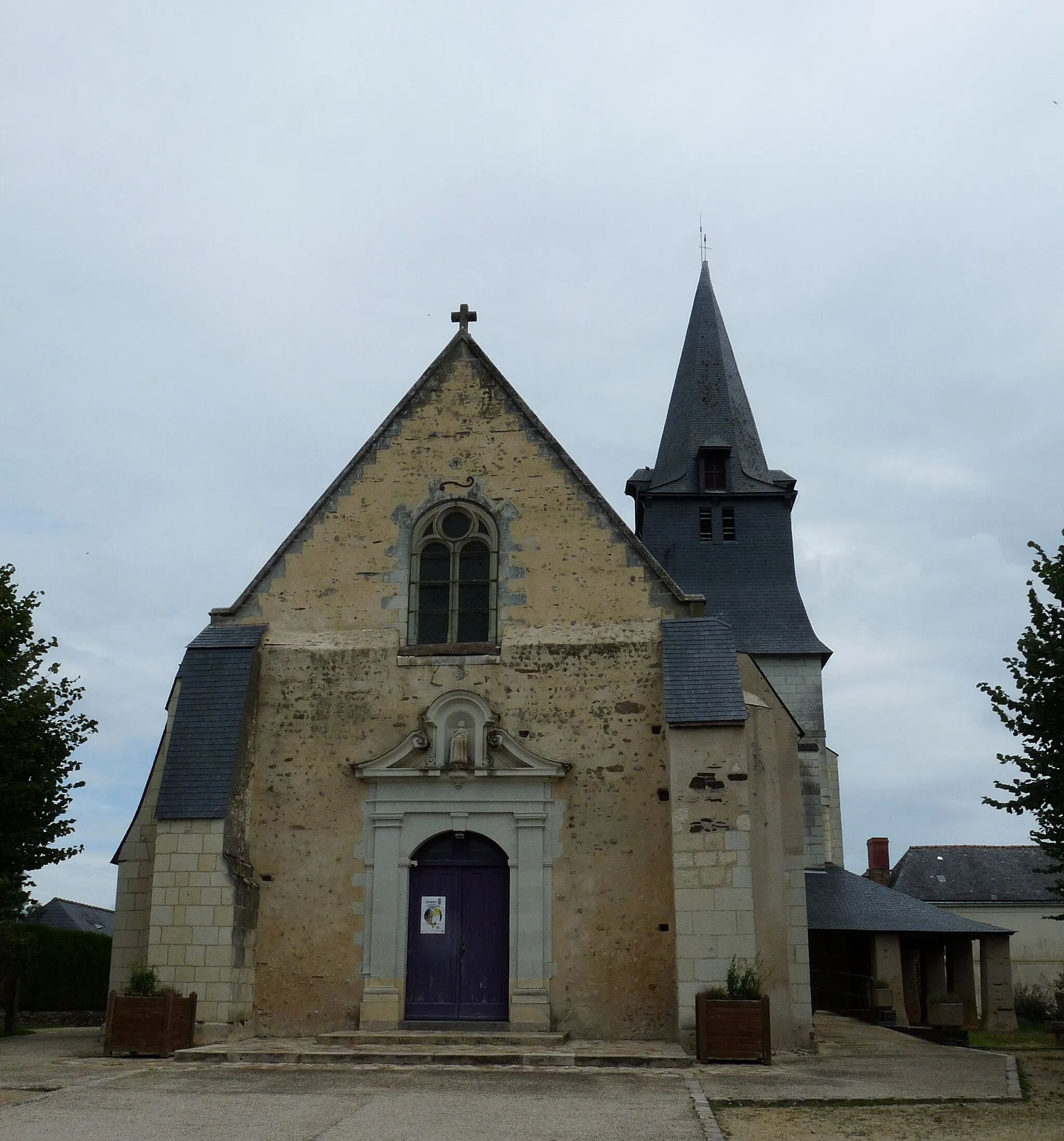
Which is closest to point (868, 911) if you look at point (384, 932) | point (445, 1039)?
point (384, 932)

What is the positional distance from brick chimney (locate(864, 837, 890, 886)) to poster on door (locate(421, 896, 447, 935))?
25.5 metres

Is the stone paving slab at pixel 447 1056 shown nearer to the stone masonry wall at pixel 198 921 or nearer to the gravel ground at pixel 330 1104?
the gravel ground at pixel 330 1104

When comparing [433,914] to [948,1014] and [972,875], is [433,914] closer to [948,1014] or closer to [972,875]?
[948,1014]

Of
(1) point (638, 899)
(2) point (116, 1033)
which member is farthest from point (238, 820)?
(1) point (638, 899)

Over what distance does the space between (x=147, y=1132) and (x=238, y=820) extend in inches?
212

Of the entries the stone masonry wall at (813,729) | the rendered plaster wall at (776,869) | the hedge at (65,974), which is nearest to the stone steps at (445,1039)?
the rendered plaster wall at (776,869)

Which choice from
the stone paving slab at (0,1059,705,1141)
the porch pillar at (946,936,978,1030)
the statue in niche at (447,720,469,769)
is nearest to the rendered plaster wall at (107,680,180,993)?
the stone paving slab at (0,1059,705,1141)

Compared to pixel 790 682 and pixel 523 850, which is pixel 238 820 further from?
pixel 790 682

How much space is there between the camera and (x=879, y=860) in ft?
118

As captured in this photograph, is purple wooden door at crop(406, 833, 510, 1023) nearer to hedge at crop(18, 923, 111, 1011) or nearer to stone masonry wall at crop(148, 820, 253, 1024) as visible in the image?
stone masonry wall at crop(148, 820, 253, 1024)

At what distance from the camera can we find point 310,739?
13180 millimetres

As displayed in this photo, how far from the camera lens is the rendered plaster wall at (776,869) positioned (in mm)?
12430

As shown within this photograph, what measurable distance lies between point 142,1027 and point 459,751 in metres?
3.92

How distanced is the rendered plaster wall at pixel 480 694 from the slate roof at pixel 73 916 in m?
16.8
